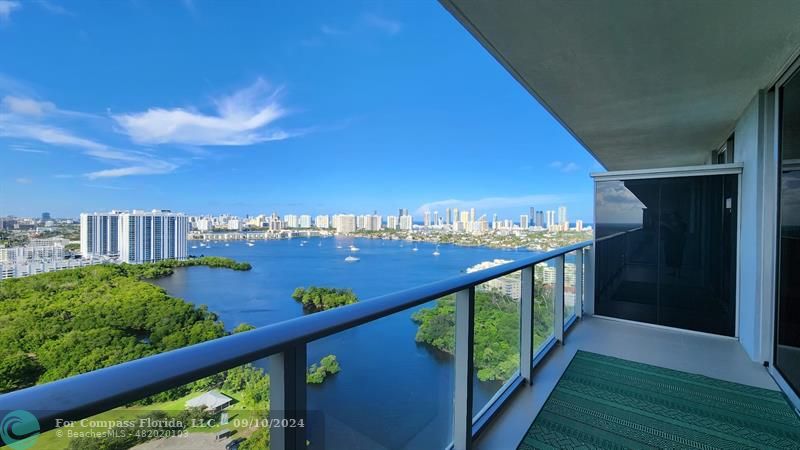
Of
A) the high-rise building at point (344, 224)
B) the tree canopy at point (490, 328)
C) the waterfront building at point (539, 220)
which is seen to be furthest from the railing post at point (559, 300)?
the high-rise building at point (344, 224)

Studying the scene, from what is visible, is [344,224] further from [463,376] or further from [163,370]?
[163,370]

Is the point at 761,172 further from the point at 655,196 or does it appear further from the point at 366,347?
the point at 366,347

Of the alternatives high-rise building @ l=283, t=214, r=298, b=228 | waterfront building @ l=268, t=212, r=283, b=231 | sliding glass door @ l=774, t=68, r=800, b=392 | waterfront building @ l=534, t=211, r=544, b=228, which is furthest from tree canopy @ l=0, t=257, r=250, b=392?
waterfront building @ l=534, t=211, r=544, b=228

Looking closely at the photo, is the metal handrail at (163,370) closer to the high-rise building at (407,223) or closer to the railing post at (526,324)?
the railing post at (526,324)

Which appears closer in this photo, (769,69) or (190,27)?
(769,69)

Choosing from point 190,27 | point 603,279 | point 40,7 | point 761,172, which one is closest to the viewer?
point 761,172

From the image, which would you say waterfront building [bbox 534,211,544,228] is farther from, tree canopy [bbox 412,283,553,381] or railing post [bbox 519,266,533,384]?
railing post [bbox 519,266,533,384]

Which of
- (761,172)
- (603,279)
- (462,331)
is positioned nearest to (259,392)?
(462,331)
